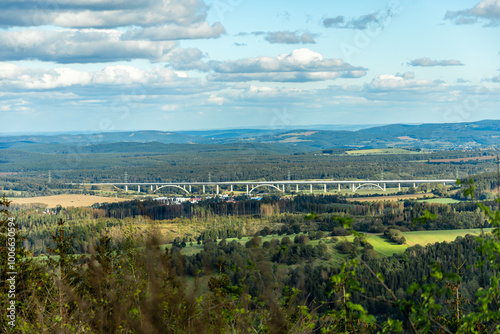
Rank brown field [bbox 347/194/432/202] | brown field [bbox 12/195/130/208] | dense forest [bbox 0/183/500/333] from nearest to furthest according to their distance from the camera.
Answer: dense forest [bbox 0/183/500/333], brown field [bbox 12/195/130/208], brown field [bbox 347/194/432/202]

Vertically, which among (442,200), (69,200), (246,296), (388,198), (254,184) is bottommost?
(388,198)

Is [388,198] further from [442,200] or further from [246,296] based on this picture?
[246,296]

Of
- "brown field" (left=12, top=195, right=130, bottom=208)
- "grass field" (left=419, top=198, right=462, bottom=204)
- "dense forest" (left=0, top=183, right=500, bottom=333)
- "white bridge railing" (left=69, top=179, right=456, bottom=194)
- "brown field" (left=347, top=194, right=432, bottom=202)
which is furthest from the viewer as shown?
"white bridge railing" (left=69, top=179, right=456, bottom=194)

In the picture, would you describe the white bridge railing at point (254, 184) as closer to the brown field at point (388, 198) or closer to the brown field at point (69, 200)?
the brown field at point (388, 198)

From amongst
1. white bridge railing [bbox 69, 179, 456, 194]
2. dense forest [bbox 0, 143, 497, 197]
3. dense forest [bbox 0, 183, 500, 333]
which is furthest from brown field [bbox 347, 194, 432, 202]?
dense forest [bbox 0, 183, 500, 333]

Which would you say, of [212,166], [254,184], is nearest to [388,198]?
[254,184]

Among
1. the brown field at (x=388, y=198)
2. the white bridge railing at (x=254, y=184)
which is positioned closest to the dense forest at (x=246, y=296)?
the brown field at (x=388, y=198)

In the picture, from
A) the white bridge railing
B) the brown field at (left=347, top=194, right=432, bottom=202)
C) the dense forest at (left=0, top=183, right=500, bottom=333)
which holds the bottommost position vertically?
the brown field at (left=347, top=194, right=432, bottom=202)

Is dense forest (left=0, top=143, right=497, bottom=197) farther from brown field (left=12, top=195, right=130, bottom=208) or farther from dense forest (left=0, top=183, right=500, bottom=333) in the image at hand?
dense forest (left=0, top=183, right=500, bottom=333)

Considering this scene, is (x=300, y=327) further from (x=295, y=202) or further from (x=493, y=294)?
(x=295, y=202)

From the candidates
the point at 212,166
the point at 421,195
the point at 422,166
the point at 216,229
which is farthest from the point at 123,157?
the point at 216,229
